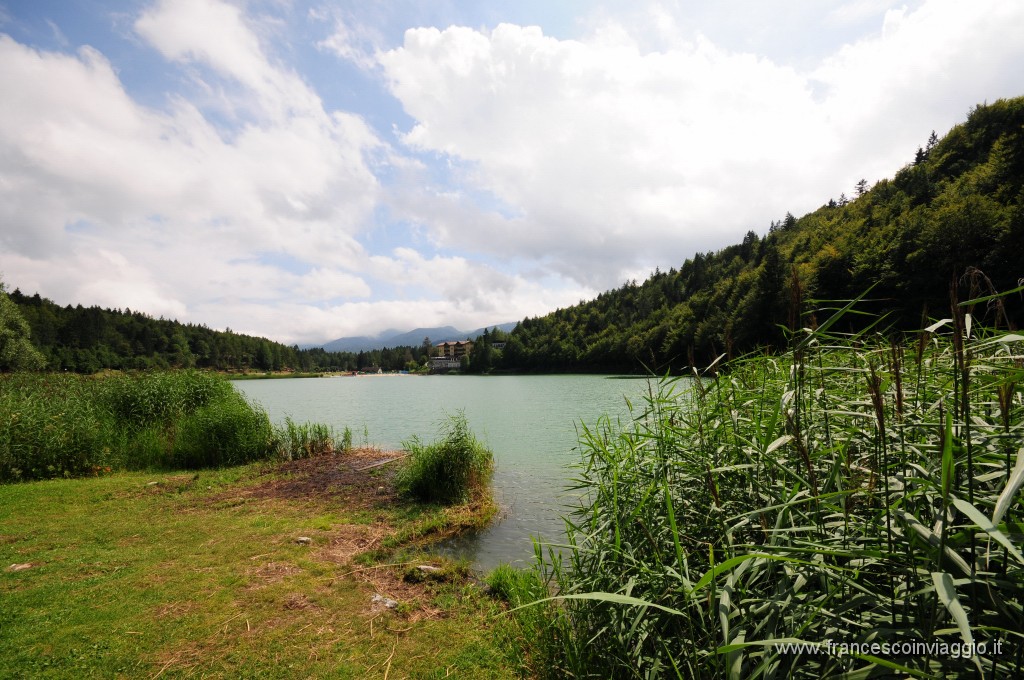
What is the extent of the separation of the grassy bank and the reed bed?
1376 centimetres

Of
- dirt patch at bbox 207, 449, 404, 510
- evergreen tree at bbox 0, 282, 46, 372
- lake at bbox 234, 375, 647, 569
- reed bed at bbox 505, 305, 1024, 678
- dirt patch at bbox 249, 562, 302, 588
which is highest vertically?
evergreen tree at bbox 0, 282, 46, 372

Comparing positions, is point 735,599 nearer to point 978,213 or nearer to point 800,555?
point 800,555

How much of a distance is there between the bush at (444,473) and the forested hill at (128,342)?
184 ft

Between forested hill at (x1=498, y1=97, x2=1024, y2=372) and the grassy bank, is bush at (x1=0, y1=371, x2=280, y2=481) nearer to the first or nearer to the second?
the grassy bank

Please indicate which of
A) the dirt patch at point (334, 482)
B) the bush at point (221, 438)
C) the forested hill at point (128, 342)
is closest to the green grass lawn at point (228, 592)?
the dirt patch at point (334, 482)

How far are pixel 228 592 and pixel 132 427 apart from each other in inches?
518

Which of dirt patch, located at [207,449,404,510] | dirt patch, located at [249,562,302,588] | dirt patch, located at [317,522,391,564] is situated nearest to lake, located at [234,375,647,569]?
dirt patch, located at [317,522,391,564]

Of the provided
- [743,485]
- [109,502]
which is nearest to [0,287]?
[109,502]

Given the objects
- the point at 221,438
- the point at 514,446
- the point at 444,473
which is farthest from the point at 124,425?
the point at 514,446

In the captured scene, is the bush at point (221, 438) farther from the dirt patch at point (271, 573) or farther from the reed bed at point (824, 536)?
the reed bed at point (824, 536)

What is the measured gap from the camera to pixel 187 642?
14.3ft

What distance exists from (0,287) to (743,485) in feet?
209

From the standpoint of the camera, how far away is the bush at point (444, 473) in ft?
34.4

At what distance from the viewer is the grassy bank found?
11234mm
